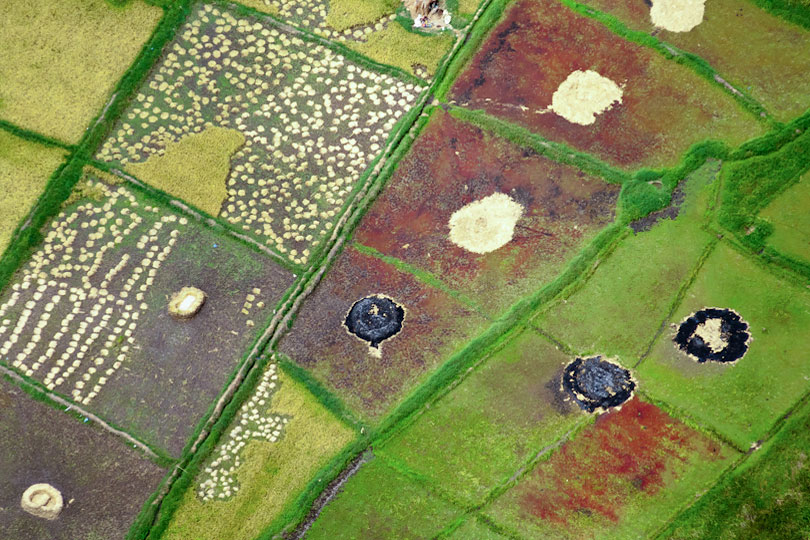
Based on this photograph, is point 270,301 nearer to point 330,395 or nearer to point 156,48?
point 330,395

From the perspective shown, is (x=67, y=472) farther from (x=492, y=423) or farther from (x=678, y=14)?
(x=678, y=14)

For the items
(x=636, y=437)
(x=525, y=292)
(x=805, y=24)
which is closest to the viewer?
(x=636, y=437)

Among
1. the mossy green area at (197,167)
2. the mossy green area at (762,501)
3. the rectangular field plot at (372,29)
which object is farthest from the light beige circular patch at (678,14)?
the mossy green area at (197,167)

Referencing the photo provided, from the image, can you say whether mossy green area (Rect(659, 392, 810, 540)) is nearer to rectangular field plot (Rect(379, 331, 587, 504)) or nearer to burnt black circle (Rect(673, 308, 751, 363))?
burnt black circle (Rect(673, 308, 751, 363))

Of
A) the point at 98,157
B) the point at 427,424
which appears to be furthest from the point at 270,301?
the point at 98,157

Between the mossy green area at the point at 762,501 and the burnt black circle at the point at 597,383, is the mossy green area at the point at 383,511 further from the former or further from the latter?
the mossy green area at the point at 762,501

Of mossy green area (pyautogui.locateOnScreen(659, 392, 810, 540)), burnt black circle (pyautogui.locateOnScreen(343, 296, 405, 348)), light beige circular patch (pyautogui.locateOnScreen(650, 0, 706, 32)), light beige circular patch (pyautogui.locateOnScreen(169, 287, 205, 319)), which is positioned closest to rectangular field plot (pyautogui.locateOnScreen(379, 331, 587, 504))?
burnt black circle (pyautogui.locateOnScreen(343, 296, 405, 348))
